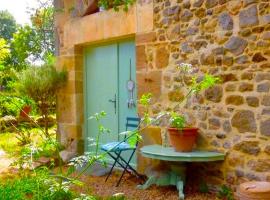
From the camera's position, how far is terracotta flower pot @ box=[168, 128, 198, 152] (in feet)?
14.9

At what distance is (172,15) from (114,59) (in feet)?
4.85

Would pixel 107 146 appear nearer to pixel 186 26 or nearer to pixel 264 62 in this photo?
pixel 186 26

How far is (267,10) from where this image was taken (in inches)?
156

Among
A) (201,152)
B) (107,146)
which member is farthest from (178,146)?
(107,146)

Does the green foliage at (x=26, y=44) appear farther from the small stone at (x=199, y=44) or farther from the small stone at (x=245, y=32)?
the small stone at (x=245, y=32)

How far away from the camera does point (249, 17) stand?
4.12 metres

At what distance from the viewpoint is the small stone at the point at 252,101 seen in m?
4.10

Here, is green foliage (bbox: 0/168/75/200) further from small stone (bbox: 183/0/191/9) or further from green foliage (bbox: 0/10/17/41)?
green foliage (bbox: 0/10/17/41)

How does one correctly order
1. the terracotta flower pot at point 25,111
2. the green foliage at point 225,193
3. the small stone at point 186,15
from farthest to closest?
the small stone at point 186,15 → the green foliage at point 225,193 → the terracotta flower pot at point 25,111

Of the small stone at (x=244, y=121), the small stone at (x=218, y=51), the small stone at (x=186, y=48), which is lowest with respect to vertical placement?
the small stone at (x=244, y=121)

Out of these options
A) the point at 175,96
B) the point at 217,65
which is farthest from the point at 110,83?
the point at 217,65

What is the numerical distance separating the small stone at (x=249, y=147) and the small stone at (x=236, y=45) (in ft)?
3.18

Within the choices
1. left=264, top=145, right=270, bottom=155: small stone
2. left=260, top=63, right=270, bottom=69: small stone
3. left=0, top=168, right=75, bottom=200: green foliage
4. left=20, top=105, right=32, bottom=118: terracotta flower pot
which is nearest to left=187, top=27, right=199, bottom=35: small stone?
left=260, top=63, right=270, bottom=69: small stone

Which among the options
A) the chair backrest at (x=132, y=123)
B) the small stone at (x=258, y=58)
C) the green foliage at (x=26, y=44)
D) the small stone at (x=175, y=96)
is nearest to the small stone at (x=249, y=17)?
the small stone at (x=258, y=58)
